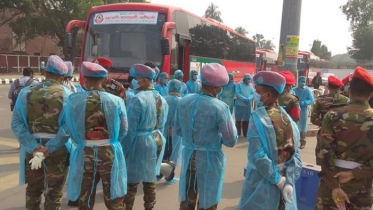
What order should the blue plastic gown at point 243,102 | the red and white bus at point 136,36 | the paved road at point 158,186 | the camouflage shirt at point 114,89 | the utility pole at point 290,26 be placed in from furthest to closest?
the red and white bus at point 136,36
the blue plastic gown at point 243,102
the utility pole at point 290,26
the camouflage shirt at point 114,89
the paved road at point 158,186

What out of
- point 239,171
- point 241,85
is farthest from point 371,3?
point 239,171

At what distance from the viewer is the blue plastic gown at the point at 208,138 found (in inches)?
124

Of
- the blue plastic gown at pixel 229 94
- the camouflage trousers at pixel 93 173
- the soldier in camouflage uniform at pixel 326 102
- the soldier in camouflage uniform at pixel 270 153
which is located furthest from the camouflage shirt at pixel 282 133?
the blue plastic gown at pixel 229 94

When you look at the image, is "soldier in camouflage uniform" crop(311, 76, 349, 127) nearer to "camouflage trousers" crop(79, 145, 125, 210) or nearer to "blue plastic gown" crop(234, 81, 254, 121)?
"blue plastic gown" crop(234, 81, 254, 121)

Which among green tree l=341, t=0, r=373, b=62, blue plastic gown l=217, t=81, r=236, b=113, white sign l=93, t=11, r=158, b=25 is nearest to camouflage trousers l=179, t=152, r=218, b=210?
blue plastic gown l=217, t=81, r=236, b=113

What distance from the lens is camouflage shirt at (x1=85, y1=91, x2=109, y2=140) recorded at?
304 cm

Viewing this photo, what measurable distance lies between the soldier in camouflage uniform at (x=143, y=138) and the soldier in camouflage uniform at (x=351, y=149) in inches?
76.5

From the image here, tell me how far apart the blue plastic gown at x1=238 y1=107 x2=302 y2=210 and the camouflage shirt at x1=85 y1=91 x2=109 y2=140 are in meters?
1.40

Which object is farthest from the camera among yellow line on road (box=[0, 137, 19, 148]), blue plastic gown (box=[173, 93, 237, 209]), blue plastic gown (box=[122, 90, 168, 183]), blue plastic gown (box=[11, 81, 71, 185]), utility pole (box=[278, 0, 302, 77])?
utility pole (box=[278, 0, 302, 77])

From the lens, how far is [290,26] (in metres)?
8.24

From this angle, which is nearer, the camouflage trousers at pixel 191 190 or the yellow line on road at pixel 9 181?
the camouflage trousers at pixel 191 190

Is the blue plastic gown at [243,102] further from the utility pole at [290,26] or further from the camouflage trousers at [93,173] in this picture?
the camouflage trousers at [93,173]

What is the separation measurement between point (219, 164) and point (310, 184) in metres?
1.52

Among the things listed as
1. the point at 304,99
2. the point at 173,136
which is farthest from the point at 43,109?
the point at 304,99
